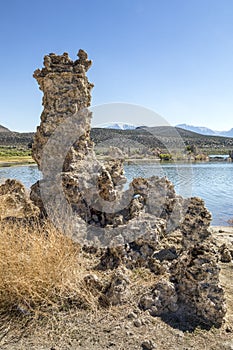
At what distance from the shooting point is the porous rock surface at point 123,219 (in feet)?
12.2

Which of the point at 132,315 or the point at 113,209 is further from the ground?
the point at 113,209

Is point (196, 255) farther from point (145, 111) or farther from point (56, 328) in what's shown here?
point (145, 111)

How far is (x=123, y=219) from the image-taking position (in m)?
5.85

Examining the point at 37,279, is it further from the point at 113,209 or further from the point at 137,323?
the point at 113,209

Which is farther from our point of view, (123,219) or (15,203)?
(15,203)

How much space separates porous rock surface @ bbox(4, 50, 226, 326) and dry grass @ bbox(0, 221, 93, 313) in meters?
0.27

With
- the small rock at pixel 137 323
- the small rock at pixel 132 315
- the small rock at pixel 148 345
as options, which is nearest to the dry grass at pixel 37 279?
the small rock at pixel 132 315

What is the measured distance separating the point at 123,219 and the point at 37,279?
247cm

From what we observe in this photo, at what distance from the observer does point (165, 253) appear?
497 cm

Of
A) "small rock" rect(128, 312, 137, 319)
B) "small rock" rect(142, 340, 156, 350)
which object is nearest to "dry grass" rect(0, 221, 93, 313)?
"small rock" rect(128, 312, 137, 319)

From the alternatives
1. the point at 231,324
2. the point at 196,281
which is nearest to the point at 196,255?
the point at 196,281

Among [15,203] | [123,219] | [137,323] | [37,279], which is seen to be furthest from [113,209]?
[15,203]

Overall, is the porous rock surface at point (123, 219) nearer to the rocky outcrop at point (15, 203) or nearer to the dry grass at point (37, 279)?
the dry grass at point (37, 279)

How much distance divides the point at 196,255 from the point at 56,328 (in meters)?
1.75
